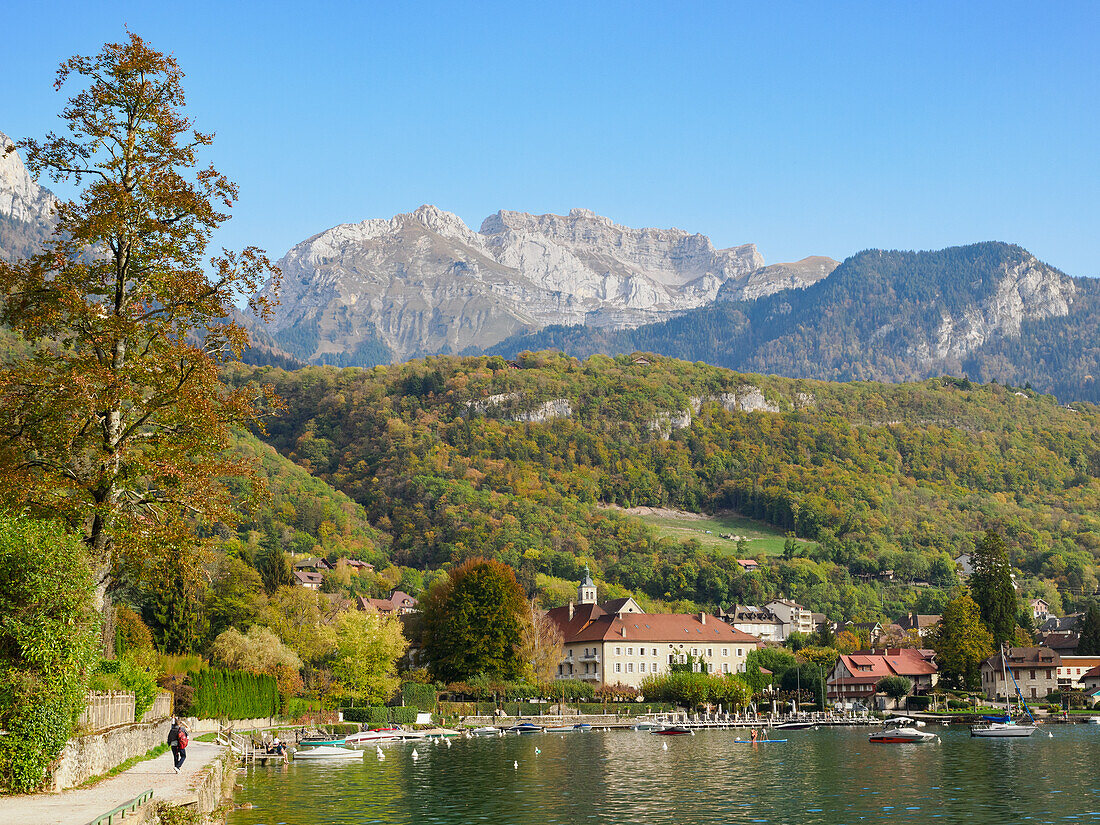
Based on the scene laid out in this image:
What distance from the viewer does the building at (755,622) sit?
595 ft

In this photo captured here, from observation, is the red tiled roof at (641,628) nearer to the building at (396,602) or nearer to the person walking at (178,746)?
the building at (396,602)

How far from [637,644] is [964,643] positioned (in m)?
38.0

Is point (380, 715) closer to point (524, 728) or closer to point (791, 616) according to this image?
point (524, 728)

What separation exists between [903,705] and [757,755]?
63.8m

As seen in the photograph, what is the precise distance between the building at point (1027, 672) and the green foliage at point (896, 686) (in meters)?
9.73

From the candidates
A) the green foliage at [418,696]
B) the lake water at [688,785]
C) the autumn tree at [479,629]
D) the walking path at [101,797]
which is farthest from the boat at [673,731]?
the walking path at [101,797]

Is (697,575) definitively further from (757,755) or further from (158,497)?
(158,497)

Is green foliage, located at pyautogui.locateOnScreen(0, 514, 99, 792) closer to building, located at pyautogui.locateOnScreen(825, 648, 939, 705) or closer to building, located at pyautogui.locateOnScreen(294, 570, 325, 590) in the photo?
building, located at pyautogui.locateOnScreen(825, 648, 939, 705)

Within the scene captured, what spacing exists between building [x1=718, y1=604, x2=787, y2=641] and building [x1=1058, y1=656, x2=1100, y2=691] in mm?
54530

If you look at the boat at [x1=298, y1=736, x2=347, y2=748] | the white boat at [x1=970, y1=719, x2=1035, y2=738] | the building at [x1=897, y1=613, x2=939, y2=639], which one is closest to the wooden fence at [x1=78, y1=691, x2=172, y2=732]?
the boat at [x1=298, y1=736, x2=347, y2=748]

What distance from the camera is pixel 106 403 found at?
27.4 meters

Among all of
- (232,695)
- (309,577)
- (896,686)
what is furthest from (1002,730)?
(309,577)

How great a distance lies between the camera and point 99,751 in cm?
2952

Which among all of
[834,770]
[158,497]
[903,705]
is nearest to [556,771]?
[834,770]
